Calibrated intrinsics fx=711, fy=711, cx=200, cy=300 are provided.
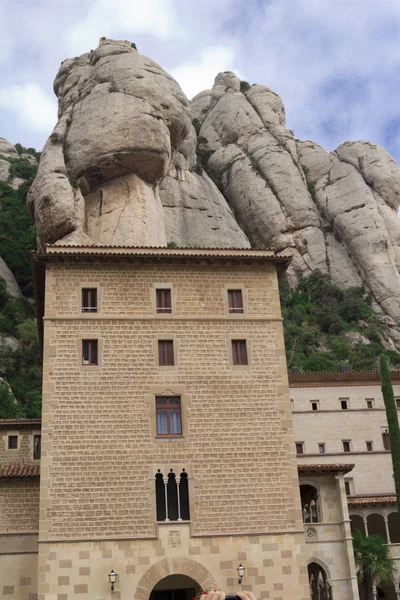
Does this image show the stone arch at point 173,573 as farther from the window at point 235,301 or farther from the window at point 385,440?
the window at point 385,440

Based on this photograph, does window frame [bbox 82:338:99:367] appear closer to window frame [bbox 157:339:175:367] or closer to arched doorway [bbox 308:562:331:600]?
window frame [bbox 157:339:175:367]

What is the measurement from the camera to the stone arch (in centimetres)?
2064

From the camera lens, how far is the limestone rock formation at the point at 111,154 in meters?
50.1

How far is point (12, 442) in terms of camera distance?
27.3m

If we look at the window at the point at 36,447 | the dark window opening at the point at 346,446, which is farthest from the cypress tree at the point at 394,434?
the window at the point at 36,447

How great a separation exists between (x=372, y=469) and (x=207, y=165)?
1790 inches

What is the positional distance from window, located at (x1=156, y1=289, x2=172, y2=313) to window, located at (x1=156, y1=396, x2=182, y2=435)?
3.11m

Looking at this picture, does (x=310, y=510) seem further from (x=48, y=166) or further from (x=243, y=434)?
(x=48, y=166)

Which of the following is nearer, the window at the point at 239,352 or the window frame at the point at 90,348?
the window frame at the point at 90,348

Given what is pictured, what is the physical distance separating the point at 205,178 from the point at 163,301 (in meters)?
47.4

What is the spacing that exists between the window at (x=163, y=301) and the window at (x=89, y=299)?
214 centimetres

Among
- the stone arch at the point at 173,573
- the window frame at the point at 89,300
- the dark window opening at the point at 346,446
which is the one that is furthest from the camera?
the dark window opening at the point at 346,446

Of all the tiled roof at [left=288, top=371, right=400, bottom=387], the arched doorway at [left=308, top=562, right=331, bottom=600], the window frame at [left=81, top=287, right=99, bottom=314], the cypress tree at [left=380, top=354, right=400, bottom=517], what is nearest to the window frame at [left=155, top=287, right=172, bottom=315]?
the window frame at [left=81, top=287, right=99, bottom=314]

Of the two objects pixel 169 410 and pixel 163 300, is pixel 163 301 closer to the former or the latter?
pixel 163 300
